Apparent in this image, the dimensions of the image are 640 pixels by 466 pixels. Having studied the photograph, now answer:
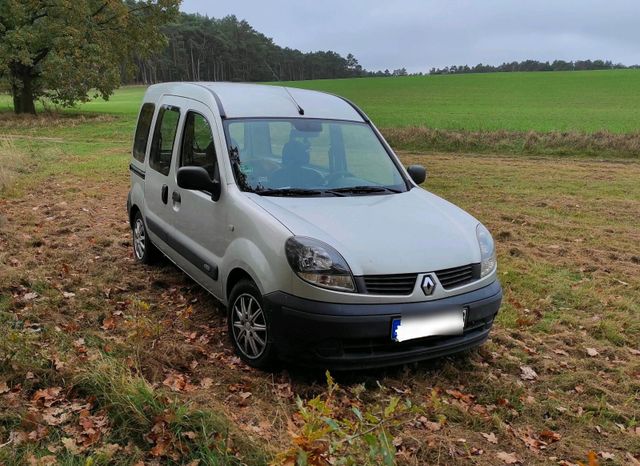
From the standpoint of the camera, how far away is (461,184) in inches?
475

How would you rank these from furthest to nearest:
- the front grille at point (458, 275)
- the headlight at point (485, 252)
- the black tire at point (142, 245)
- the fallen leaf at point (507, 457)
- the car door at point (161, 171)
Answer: the black tire at point (142, 245) → the car door at point (161, 171) → the headlight at point (485, 252) → the front grille at point (458, 275) → the fallen leaf at point (507, 457)

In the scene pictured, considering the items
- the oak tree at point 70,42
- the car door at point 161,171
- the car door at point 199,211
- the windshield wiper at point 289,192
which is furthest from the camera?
the oak tree at point 70,42

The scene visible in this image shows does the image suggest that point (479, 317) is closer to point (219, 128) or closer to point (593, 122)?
point (219, 128)

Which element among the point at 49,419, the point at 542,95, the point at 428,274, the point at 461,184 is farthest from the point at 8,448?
the point at 542,95

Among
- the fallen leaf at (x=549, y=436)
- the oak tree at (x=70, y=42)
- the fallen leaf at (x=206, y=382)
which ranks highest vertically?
the oak tree at (x=70, y=42)

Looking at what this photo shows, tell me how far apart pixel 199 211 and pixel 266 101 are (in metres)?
1.15

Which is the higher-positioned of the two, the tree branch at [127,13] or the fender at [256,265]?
the tree branch at [127,13]

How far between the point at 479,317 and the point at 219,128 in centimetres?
250

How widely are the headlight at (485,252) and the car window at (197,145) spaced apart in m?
2.15

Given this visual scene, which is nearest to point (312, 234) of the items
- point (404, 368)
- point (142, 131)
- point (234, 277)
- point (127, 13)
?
point (234, 277)

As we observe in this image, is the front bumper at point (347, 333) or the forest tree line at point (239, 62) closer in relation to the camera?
the front bumper at point (347, 333)

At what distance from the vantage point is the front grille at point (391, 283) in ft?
11.1

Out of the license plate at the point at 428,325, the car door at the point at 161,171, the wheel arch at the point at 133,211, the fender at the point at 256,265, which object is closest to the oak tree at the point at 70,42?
the wheel arch at the point at 133,211

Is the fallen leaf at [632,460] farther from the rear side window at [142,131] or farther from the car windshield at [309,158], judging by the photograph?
the rear side window at [142,131]
